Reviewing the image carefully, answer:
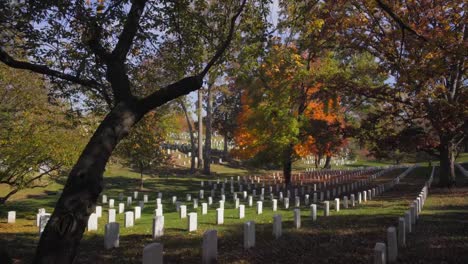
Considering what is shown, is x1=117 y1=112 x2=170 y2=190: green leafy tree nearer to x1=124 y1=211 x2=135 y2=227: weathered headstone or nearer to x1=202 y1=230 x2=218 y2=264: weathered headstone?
x1=124 y1=211 x2=135 y2=227: weathered headstone

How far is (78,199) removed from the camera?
5859 mm

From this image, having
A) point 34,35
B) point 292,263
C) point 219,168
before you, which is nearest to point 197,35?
point 34,35

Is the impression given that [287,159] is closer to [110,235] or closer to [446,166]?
[446,166]

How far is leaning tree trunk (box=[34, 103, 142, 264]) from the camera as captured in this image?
5.53 m

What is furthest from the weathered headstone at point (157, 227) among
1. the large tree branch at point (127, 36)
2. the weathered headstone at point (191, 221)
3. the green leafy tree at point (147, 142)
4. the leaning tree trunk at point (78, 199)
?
the green leafy tree at point (147, 142)

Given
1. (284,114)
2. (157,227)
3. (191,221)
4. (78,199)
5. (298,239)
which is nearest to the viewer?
(78,199)

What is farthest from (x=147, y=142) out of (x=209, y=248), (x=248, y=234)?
(x=209, y=248)

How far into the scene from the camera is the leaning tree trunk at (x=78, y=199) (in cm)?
553

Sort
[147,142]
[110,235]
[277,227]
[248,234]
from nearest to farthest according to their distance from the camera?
[248,234] < [110,235] < [277,227] < [147,142]

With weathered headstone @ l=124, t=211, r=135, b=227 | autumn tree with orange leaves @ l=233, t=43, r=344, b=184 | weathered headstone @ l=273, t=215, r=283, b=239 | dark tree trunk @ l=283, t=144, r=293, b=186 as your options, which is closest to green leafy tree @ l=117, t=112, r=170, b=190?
autumn tree with orange leaves @ l=233, t=43, r=344, b=184

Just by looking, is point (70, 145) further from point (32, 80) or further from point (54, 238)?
point (54, 238)

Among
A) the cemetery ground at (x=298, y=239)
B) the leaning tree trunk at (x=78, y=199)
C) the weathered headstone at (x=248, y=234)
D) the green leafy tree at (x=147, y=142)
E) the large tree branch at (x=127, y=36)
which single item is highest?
the large tree branch at (x=127, y=36)

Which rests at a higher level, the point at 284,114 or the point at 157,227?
the point at 284,114

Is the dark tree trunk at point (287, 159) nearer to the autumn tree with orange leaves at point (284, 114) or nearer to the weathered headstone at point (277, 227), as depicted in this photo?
the autumn tree with orange leaves at point (284, 114)
